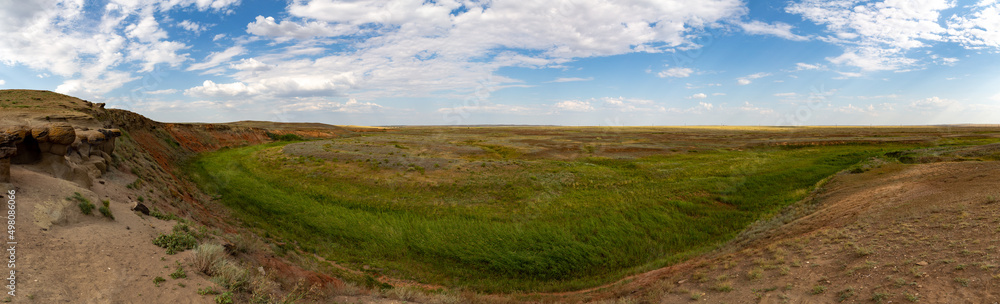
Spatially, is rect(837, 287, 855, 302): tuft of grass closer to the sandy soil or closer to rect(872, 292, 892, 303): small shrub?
rect(872, 292, 892, 303): small shrub

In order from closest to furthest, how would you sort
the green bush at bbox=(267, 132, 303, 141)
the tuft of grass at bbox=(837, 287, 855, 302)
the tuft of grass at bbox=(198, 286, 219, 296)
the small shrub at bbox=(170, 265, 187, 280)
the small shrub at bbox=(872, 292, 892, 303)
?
the tuft of grass at bbox=(198, 286, 219, 296) < the small shrub at bbox=(872, 292, 892, 303) < the small shrub at bbox=(170, 265, 187, 280) < the tuft of grass at bbox=(837, 287, 855, 302) < the green bush at bbox=(267, 132, 303, 141)

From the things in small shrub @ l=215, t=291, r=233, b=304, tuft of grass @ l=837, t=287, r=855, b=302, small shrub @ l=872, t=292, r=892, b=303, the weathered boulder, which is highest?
the weathered boulder

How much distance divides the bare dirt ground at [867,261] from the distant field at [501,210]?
10.0 ft

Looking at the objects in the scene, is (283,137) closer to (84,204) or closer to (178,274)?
(84,204)

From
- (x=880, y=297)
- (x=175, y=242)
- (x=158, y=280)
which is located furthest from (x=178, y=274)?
(x=880, y=297)

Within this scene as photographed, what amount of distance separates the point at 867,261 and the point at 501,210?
16.4m

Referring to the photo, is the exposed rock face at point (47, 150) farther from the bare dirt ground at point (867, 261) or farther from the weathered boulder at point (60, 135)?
the bare dirt ground at point (867, 261)

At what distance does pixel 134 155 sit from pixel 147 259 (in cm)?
2212

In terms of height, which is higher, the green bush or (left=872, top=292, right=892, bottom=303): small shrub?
the green bush

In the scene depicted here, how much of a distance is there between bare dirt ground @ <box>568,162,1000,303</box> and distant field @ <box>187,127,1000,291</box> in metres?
3.05

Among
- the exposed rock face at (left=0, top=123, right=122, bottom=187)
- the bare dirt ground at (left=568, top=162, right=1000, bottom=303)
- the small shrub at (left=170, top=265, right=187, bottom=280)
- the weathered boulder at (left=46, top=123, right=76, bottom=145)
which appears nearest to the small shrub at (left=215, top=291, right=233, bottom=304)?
the small shrub at (left=170, top=265, right=187, bottom=280)

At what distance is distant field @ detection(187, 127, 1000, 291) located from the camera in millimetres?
15805

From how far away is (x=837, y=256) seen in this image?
37.2ft

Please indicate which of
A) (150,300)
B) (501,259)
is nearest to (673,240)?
(501,259)
